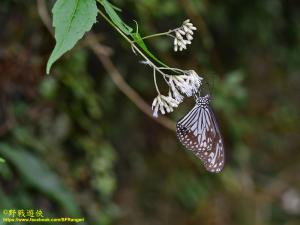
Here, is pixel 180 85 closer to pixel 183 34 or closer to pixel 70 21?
pixel 183 34

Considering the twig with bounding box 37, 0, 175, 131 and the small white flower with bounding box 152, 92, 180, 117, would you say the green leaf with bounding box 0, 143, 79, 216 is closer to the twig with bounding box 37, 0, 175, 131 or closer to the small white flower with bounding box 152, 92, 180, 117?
the twig with bounding box 37, 0, 175, 131

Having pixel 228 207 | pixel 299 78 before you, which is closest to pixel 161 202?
pixel 228 207

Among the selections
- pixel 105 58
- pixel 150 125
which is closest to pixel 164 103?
pixel 105 58

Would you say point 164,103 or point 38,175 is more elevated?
point 38,175

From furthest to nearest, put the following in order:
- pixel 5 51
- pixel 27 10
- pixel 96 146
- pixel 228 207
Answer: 1. pixel 228 207
2. pixel 96 146
3. pixel 27 10
4. pixel 5 51

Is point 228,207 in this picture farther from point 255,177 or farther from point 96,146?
point 96,146

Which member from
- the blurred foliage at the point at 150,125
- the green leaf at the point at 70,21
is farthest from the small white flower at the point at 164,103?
the blurred foliage at the point at 150,125

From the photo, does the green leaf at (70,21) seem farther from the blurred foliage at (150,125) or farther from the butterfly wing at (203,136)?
the blurred foliage at (150,125)
